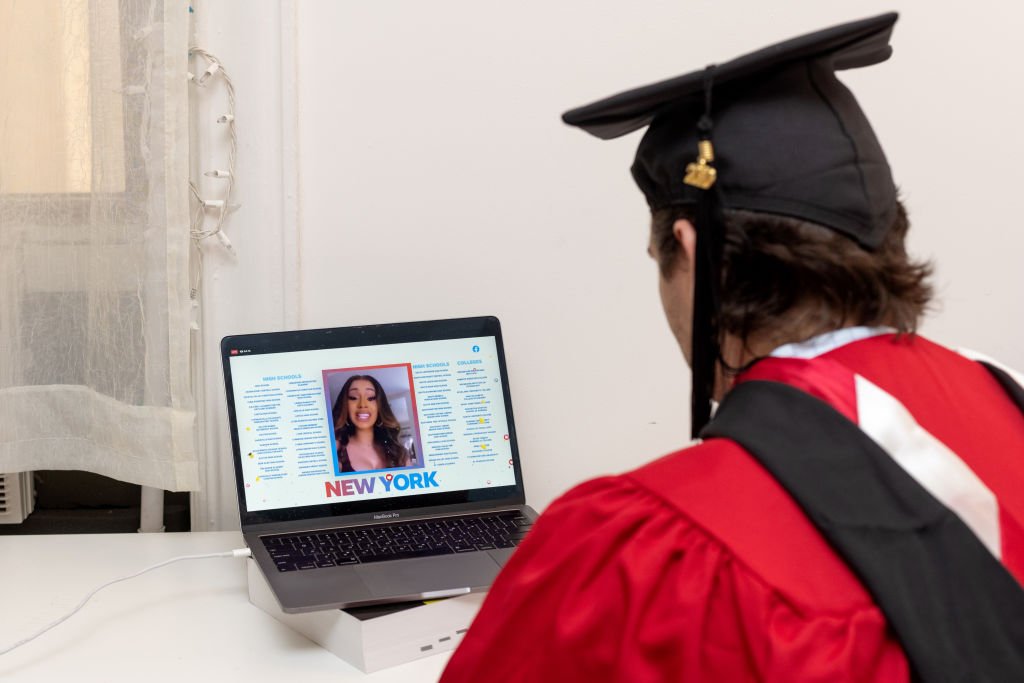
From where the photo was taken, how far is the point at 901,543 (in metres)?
0.62

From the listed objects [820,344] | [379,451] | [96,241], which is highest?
[96,241]

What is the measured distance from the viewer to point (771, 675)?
→ 1.90ft

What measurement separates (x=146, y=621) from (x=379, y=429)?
1.10 feet

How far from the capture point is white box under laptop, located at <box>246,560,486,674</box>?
3.22ft

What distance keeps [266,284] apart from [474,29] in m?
0.42

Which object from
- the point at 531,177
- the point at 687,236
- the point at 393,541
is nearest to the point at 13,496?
the point at 393,541

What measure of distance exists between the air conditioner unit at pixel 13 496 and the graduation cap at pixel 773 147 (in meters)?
1.00

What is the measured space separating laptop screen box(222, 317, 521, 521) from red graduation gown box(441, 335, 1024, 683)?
1.70 feet

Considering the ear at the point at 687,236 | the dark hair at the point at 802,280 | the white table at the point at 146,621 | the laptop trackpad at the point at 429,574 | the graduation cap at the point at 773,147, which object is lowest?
the white table at the point at 146,621

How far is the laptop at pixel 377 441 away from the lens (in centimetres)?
120

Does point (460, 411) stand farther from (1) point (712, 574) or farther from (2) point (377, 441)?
(1) point (712, 574)

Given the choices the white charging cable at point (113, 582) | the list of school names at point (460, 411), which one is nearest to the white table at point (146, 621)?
the white charging cable at point (113, 582)

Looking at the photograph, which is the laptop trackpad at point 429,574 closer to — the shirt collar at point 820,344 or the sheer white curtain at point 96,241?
the sheer white curtain at point 96,241

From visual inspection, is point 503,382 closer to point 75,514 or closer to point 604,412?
point 604,412
